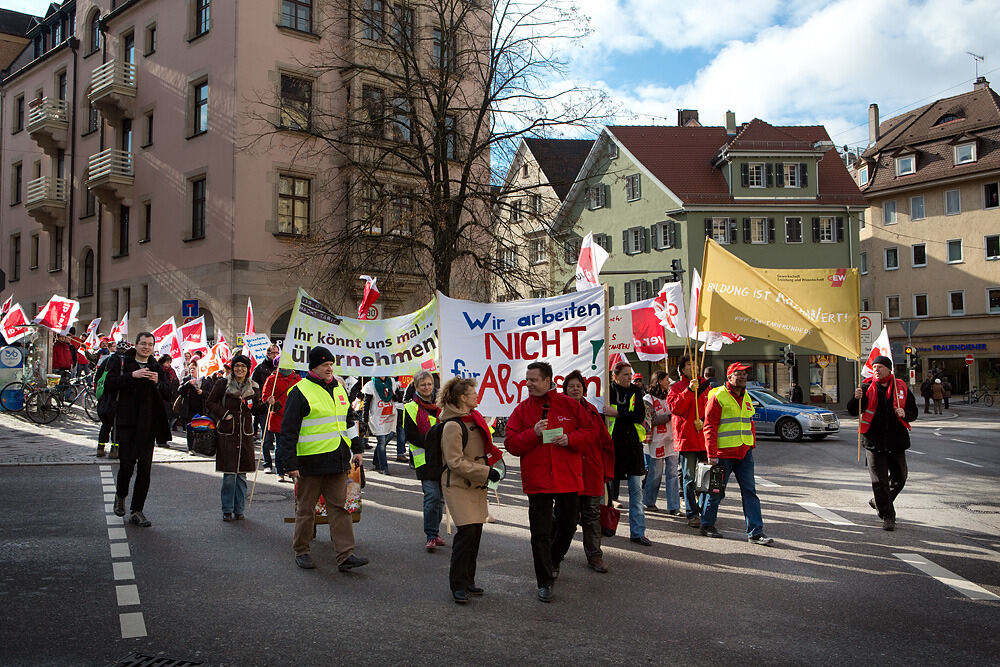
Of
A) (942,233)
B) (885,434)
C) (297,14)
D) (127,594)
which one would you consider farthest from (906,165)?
(127,594)

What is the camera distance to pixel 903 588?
22.9 feet

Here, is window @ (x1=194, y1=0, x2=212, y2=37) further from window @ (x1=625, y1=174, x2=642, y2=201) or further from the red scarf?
the red scarf

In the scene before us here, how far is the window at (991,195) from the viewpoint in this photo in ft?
175

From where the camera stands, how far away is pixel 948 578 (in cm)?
733

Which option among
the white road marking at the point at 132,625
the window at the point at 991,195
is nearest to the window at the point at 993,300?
the window at the point at 991,195

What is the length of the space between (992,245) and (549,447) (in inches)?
2193

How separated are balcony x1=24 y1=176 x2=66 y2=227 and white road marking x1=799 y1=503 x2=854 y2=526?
40.3m

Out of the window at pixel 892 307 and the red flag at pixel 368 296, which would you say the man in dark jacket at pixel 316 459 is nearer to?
the red flag at pixel 368 296

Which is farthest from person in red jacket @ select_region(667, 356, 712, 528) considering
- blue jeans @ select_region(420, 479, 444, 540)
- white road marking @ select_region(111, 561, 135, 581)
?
white road marking @ select_region(111, 561, 135, 581)

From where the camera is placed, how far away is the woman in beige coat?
21.4 ft

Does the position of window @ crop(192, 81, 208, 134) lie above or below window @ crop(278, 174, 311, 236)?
above

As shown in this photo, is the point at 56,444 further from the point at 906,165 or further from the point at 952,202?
the point at 906,165

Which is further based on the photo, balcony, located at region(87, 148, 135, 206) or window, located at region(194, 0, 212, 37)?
balcony, located at region(87, 148, 135, 206)

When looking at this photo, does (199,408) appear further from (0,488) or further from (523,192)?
(523,192)
